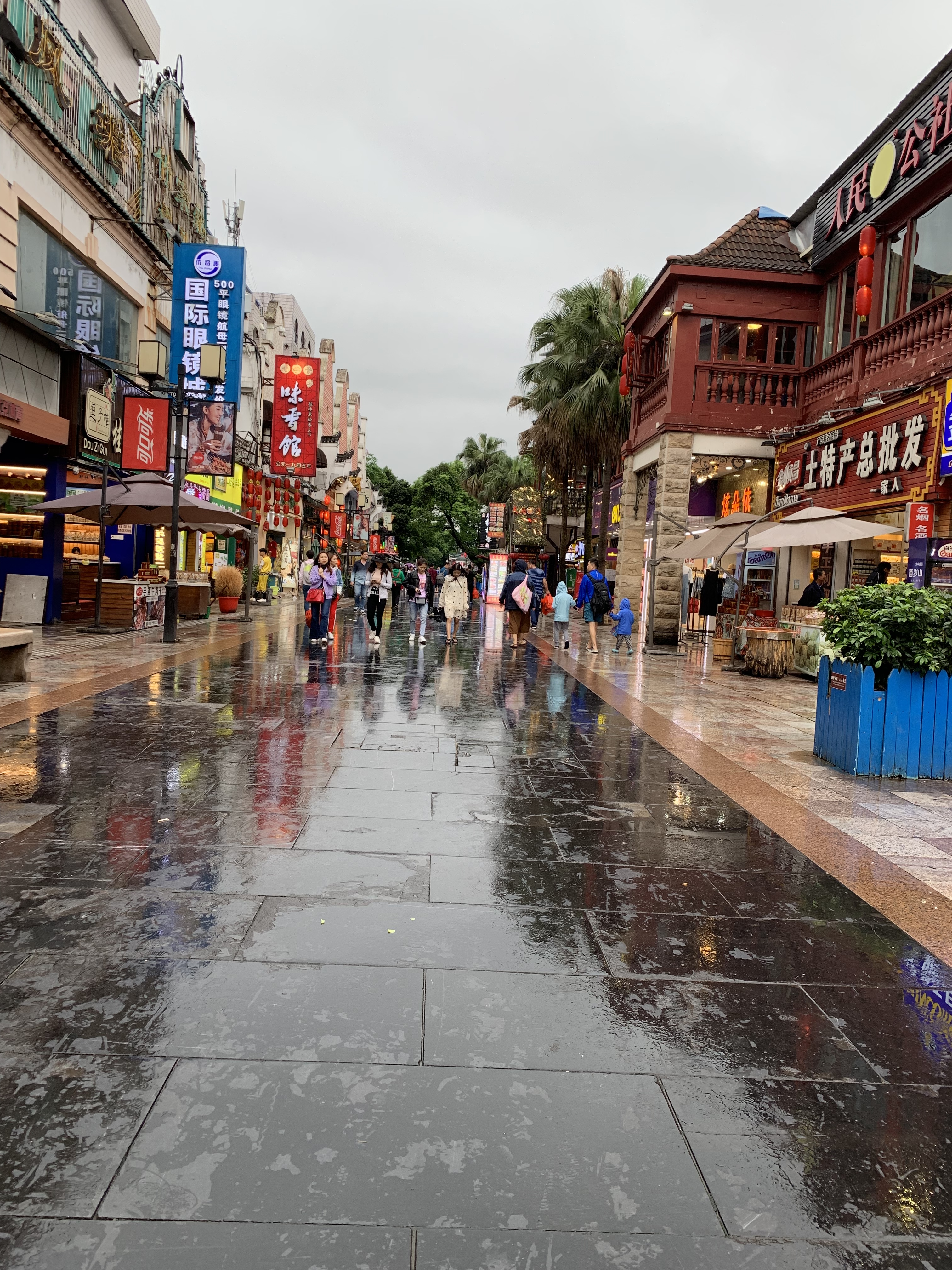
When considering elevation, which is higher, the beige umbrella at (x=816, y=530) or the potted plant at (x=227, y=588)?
the beige umbrella at (x=816, y=530)

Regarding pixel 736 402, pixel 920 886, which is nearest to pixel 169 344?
pixel 736 402

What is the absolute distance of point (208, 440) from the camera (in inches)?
749

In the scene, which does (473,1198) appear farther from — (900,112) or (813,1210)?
(900,112)

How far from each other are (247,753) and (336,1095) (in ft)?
16.4

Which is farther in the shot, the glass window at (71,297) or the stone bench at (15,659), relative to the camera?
the glass window at (71,297)

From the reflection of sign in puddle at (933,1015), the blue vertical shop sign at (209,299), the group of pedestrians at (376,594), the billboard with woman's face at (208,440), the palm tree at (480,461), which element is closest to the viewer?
the reflection of sign in puddle at (933,1015)

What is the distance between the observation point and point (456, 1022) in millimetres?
3271

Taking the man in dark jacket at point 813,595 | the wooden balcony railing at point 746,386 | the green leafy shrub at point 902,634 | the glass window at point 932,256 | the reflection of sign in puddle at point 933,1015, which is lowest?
the reflection of sign in puddle at point 933,1015

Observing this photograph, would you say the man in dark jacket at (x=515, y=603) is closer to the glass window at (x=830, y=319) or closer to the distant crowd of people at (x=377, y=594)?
the distant crowd of people at (x=377, y=594)

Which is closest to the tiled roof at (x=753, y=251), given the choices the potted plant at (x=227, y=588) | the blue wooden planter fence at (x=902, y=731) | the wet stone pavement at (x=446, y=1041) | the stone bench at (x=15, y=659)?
the potted plant at (x=227, y=588)

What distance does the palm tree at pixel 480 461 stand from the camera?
69.2 meters

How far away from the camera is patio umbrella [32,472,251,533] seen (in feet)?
57.8

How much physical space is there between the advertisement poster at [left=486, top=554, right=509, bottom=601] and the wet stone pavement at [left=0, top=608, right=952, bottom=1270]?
37513 millimetres

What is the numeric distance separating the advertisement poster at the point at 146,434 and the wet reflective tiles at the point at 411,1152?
688 inches
